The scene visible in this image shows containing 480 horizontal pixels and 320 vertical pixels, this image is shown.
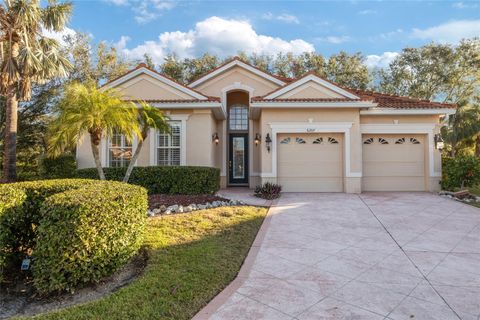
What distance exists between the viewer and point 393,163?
12977 mm

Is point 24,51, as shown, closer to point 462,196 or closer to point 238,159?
point 238,159

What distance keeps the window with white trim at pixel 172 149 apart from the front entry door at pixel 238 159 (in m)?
3.47

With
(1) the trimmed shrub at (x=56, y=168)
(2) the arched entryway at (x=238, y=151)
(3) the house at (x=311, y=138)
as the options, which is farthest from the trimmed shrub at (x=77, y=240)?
(2) the arched entryway at (x=238, y=151)

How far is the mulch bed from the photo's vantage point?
9.16 meters

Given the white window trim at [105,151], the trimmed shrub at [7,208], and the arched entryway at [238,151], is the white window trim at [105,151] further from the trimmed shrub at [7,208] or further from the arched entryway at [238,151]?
the trimmed shrub at [7,208]

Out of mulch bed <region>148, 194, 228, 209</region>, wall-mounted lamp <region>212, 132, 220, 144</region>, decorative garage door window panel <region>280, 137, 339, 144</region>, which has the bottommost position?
mulch bed <region>148, 194, 228, 209</region>

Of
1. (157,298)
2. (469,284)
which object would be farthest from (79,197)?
(469,284)

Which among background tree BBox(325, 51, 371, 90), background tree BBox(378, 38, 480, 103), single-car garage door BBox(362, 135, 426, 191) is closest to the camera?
single-car garage door BBox(362, 135, 426, 191)

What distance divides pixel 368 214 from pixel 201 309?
6.51 m

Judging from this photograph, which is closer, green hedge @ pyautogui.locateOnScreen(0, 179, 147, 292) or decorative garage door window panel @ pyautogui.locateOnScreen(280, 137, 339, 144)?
green hedge @ pyautogui.locateOnScreen(0, 179, 147, 292)

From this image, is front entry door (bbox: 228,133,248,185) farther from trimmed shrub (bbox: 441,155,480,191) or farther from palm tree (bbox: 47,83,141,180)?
trimmed shrub (bbox: 441,155,480,191)

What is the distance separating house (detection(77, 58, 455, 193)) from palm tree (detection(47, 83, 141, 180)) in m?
4.24

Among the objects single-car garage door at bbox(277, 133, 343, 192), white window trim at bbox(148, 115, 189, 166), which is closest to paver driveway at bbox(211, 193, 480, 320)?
single-car garage door at bbox(277, 133, 343, 192)

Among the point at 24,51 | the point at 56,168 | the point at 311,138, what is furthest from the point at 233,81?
the point at 56,168
